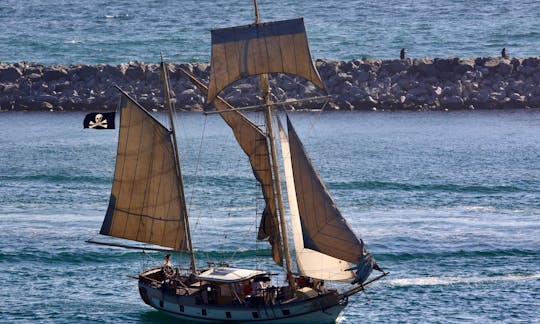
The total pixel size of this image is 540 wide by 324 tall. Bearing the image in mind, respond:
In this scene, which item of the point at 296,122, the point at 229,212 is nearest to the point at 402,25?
the point at 296,122

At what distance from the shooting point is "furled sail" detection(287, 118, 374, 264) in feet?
162

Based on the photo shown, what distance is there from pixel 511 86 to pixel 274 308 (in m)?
58.5

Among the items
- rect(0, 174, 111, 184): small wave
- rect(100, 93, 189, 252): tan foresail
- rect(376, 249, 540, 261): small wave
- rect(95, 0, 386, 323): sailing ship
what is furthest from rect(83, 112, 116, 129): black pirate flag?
rect(0, 174, 111, 184): small wave

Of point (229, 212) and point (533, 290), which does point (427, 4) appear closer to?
point (229, 212)

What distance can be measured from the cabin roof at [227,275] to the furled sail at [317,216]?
2.58 metres

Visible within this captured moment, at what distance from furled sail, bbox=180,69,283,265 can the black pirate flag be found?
406cm

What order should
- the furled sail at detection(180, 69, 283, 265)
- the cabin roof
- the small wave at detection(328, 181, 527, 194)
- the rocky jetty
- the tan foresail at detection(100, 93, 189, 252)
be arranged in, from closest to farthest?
the cabin roof < the furled sail at detection(180, 69, 283, 265) < the tan foresail at detection(100, 93, 189, 252) < the small wave at detection(328, 181, 527, 194) < the rocky jetty

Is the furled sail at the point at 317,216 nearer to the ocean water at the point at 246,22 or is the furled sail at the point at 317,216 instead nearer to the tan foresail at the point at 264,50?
the tan foresail at the point at 264,50

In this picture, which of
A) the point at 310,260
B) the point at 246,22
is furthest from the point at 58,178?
the point at 246,22

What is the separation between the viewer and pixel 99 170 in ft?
269

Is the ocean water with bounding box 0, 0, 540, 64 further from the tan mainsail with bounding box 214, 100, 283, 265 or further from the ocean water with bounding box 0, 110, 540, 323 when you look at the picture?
the tan mainsail with bounding box 214, 100, 283, 265

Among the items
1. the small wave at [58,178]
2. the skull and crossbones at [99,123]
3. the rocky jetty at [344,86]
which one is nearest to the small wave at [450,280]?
the skull and crossbones at [99,123]

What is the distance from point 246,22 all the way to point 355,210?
3399 inches

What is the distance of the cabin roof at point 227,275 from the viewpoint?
50344 millimetres
